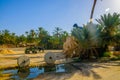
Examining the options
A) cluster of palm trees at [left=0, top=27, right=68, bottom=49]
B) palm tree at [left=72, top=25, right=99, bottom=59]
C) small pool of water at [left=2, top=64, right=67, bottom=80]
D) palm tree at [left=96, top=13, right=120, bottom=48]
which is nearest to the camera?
small pool of water at [left=2, top=64, right=67, bottom=80]

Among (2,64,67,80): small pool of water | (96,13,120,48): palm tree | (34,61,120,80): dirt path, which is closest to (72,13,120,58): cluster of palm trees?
(96,13,120,48): palm tree

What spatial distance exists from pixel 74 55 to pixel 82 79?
47.0ft

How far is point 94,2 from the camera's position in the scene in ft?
106

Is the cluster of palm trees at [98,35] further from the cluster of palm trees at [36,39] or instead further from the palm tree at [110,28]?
the cluster of palm trees at [36,39]

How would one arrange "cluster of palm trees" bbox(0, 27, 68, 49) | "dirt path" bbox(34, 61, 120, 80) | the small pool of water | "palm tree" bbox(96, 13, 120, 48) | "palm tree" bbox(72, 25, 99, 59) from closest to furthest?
"dirt path" bbox(34, 61, 120, 80) → the small pool of water → "palm tree" bbox(72, 25, 99, 59) → "palm tree" bbox(96, 13, 120, 48) → "cluster of palm trees" bbox(0, 27, 68, 49)

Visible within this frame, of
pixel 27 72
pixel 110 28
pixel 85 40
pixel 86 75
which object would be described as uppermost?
pixel 110 28

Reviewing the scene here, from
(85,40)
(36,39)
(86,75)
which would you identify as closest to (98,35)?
(85,40)

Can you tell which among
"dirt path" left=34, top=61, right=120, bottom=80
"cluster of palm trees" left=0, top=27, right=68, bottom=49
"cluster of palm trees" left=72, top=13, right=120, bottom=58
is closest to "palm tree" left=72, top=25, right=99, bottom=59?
"cluster of palm trees" left=72, top=13, right=120, bottom=58

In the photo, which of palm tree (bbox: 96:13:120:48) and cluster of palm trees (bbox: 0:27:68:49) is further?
cluster of palm trees (bbox: 0:27:68:49)

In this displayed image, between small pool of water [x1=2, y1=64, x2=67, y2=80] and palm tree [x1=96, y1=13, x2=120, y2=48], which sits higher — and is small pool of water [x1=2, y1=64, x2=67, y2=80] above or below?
below

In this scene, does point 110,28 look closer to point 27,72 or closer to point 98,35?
point 98,35

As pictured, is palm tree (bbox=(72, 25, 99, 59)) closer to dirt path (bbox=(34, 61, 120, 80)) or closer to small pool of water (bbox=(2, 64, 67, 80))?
small pool of water (bbox=(2, 64, 67, 80))

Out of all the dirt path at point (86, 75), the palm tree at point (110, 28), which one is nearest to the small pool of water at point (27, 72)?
the dirt path at point (86, 75)

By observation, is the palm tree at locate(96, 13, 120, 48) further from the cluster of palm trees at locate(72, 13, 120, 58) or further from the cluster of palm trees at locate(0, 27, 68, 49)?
the cluster of palm trees at locate(0, 27, 68, 49)
